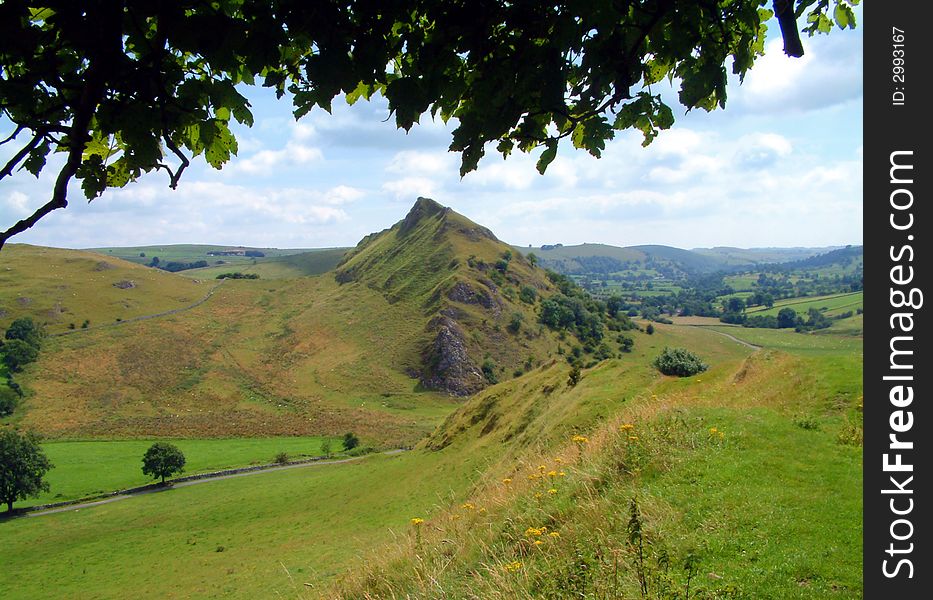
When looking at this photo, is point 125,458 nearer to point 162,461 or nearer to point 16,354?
point 162,461

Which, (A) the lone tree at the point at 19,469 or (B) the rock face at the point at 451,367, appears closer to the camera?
(A) the lone tree at the point at 19,469

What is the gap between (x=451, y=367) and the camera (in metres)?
116

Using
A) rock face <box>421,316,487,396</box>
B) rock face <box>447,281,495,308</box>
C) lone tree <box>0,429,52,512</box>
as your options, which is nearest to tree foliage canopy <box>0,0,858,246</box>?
lone tree <box>0,429,52,512</box>

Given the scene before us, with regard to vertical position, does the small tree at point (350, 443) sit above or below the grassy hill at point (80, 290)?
below

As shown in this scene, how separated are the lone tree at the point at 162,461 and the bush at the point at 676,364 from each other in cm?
6222

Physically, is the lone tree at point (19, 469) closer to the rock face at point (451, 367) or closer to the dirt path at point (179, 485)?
the dirt path at point (179, 485)

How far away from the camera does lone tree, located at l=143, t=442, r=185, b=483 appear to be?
65062 millimetres

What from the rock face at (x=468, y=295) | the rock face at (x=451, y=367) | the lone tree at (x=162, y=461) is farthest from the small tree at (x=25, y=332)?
the rock face at (x=468, y=295)

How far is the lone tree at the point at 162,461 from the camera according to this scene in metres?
65.1

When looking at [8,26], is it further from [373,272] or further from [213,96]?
[373,272]

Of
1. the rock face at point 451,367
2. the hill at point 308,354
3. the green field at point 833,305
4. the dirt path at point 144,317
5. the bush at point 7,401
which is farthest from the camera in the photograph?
the green field at point 833,305

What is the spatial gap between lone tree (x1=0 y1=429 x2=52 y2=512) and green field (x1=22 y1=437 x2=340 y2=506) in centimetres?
310

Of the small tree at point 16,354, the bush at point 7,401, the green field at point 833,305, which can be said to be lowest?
the bush at point 7,401
